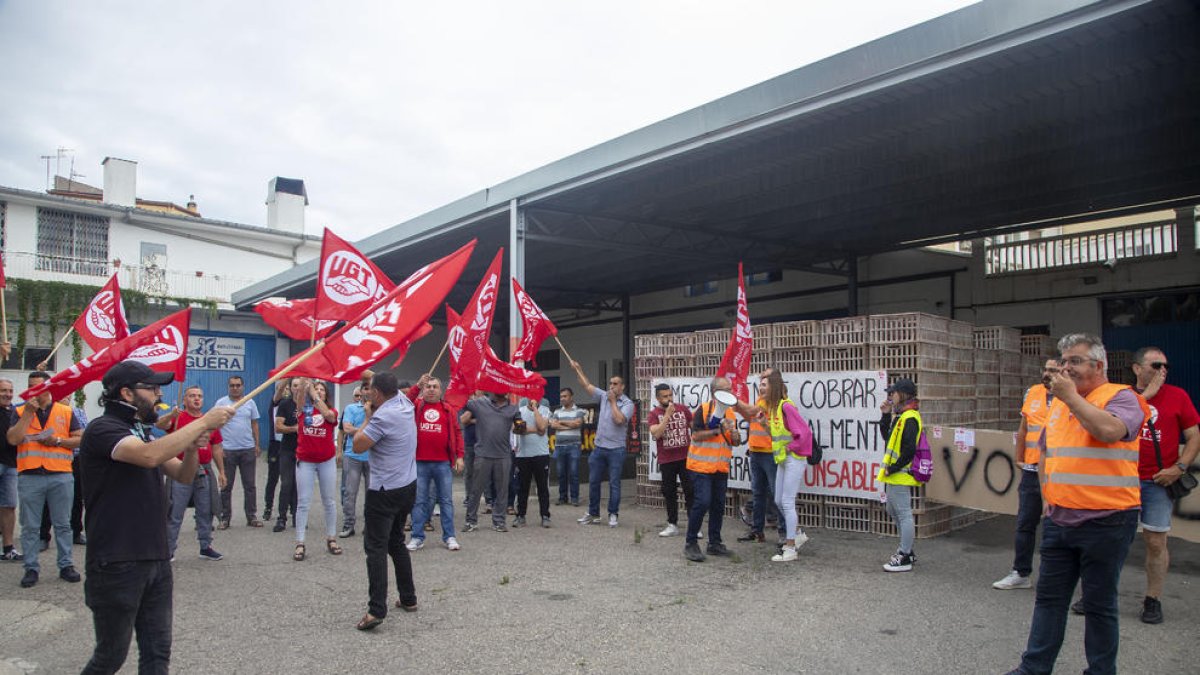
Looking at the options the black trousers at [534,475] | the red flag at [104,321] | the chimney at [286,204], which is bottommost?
the black trousers at [534,475]

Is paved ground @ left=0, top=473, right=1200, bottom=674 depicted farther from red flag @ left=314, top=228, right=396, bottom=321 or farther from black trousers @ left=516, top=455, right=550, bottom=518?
red flag @ left=314, top=228, right=396, bottom=321

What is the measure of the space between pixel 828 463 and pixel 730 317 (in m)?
13.1

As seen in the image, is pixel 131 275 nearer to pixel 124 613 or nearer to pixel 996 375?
pixel 996 375

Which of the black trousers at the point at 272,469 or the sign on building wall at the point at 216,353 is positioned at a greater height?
the sign on building wall at the point at 216,353

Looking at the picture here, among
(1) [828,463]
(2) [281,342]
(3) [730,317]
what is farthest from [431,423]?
(2) [281,342]

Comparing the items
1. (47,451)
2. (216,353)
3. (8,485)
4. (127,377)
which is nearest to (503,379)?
(47,451)

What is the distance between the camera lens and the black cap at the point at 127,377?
13.4 feet

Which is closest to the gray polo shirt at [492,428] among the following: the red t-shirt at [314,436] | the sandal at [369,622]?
the red t-shirt at [314,436]

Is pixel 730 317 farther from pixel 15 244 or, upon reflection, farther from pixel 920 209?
pixel 15 244

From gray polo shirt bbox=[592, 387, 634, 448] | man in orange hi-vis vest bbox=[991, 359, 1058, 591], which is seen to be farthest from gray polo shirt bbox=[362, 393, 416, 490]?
man in orange hi-vis vest bbox=[991, 359, 1058, 591]

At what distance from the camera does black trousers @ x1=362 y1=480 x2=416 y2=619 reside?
5.94 m

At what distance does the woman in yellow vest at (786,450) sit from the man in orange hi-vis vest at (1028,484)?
2.00 meters

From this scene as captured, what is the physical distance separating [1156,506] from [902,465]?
2073 mm

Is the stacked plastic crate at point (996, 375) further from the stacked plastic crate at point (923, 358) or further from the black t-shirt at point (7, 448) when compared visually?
the black t-shirt at point (7, 448)
